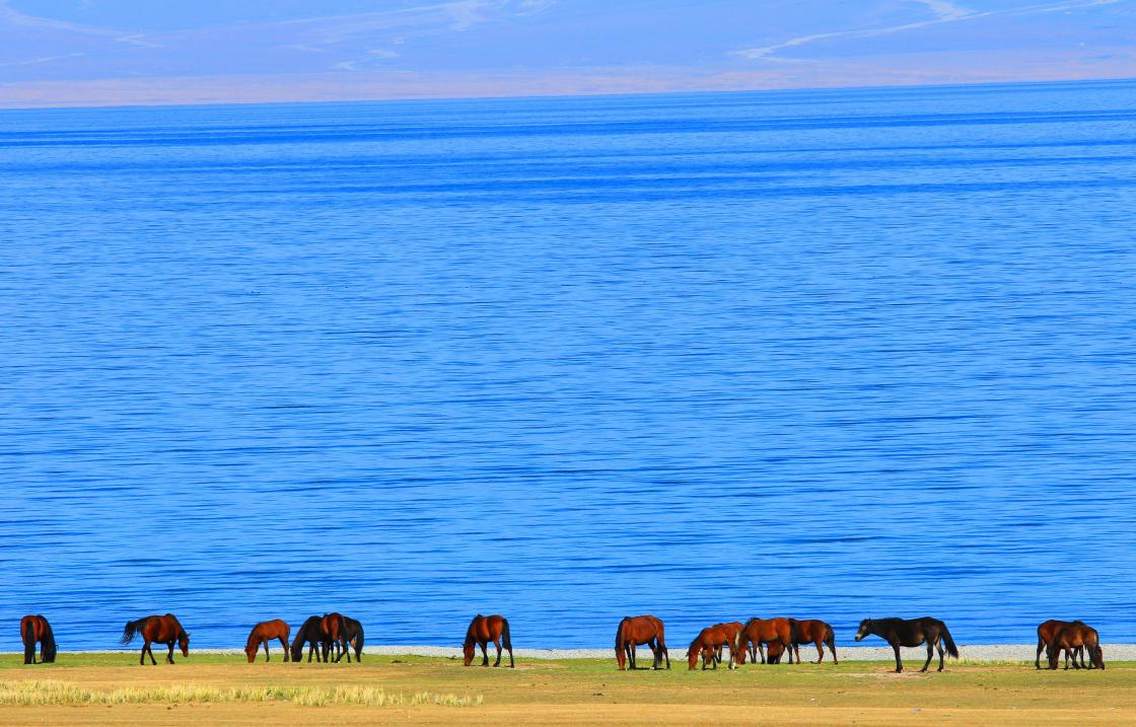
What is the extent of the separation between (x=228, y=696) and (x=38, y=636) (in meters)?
5.14

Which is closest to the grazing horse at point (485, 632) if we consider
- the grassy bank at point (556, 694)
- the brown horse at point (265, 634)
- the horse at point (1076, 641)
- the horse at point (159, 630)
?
the grassy bank at point (556, 694)

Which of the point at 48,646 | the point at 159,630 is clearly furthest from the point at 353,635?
the point at 48,646

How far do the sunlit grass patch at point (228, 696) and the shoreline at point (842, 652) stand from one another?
4.38 meters

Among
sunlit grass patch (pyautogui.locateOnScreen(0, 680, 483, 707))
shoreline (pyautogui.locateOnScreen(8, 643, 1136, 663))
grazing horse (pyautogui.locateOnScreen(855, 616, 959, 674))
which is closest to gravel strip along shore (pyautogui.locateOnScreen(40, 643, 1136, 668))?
shoreline (pyautogui.locateOnScreen(8, 643, 1136, 663))

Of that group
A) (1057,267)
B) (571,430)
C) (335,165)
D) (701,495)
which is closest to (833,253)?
(1057,267)

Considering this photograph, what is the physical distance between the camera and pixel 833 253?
8838 centimetres

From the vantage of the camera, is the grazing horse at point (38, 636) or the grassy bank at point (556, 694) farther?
the grazing horse at point (38, 636)

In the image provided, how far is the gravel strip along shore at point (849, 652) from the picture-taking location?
79.1 ft

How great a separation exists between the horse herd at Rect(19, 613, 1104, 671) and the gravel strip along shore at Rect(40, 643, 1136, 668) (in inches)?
Answer: 31.6

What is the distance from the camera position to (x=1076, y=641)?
21.3 metres

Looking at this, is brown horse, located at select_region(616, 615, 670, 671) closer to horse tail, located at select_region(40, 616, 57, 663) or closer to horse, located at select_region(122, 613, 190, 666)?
horse, located at select_region(122, 613, 190, 666)

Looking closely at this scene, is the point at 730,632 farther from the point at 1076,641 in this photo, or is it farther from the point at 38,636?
the point at 38,636

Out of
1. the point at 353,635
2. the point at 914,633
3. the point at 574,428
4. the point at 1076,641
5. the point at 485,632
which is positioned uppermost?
the point at 574,428

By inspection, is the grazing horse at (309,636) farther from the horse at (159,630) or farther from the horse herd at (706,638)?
the horse at (159,630)
